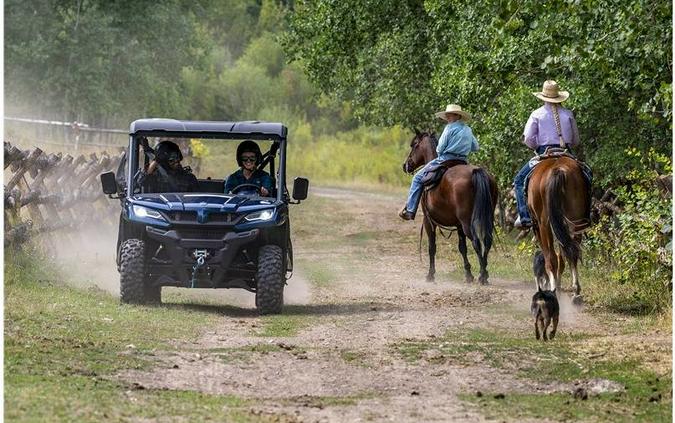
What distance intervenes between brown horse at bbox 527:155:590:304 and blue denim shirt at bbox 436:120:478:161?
317 centimetres

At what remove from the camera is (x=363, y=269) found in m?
22.9

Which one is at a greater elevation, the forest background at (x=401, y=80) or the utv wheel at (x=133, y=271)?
the forest background at (x=401, y=80)

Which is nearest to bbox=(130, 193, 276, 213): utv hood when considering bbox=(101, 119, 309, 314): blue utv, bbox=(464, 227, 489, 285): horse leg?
bbox=(101, 119, 309, 314): blue utv

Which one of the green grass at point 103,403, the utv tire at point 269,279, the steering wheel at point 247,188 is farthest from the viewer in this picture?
the steering wheel at point 247,188

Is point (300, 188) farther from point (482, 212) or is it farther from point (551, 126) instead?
point (482, 212)

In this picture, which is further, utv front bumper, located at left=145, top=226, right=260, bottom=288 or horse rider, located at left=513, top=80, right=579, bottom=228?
horse rider, located at left=513, top=80, right=579, bottom=228

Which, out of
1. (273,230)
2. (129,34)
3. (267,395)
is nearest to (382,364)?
(267,395)

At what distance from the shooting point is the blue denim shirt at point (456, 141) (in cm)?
2031

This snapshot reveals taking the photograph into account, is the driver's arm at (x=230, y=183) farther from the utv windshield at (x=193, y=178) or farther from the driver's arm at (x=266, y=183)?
the driver's arm at (x=266, y=183)

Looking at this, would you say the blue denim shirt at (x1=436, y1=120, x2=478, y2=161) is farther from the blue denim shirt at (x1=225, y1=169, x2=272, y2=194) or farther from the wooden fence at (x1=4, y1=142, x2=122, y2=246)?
the wooden fence at (x1=4, y1=142, x2=122, y2=246)

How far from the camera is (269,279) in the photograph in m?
16.2

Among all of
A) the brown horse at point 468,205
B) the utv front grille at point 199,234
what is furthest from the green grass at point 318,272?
the utv front grille at point 199,234

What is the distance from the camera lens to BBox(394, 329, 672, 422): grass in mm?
10141

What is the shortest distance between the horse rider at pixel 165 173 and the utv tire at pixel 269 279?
1.72m
